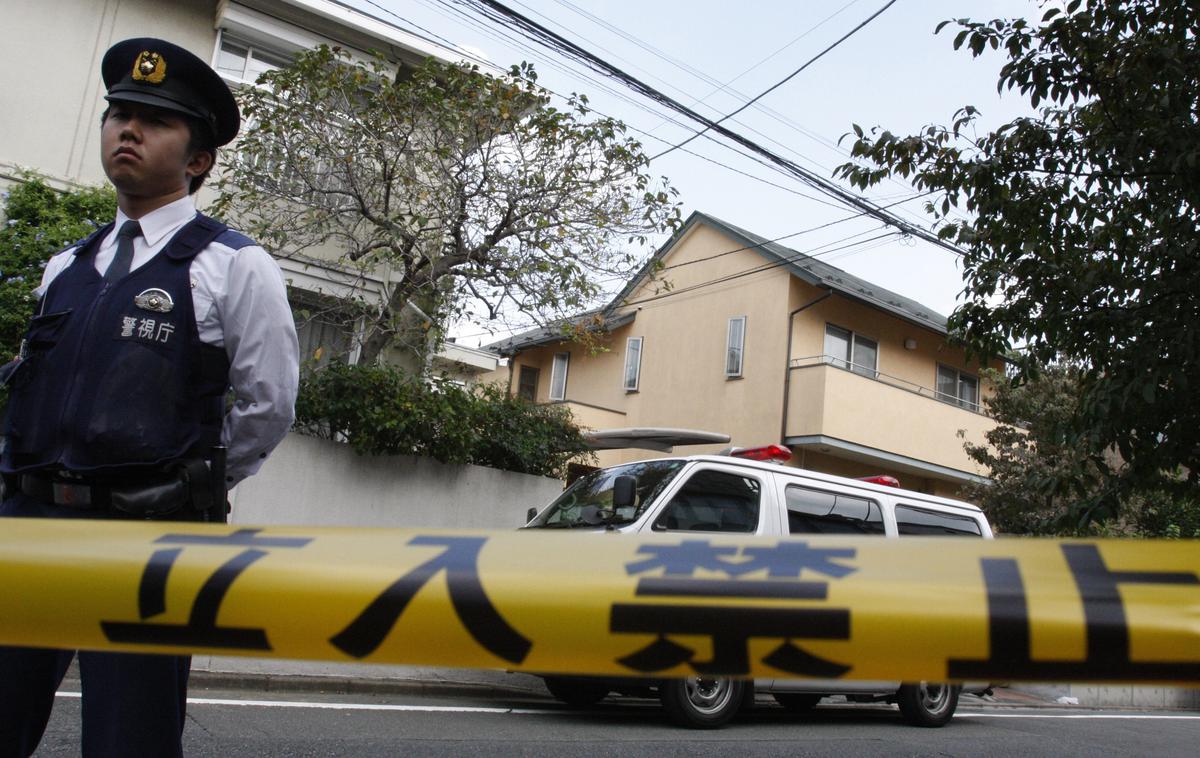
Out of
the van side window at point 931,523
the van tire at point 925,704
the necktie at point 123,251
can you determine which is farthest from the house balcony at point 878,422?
the necktie at point 123,251

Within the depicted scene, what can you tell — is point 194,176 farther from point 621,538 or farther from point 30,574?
point 621,538

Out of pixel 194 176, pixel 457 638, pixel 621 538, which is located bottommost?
pixel 457 638

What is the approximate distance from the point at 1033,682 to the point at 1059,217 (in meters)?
6.35

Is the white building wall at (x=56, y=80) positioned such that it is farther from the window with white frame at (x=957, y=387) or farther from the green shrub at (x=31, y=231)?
the window with white frame at (x=957, y=387)

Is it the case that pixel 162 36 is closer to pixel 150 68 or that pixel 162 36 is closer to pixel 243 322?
pixel 150 68

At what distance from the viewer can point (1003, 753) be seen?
22.2ft

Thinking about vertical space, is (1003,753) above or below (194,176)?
below

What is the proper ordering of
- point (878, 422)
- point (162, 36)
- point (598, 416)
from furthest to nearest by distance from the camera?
point (598, 416)
point (878, 422)
point (162, 36)

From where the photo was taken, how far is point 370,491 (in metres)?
10.5

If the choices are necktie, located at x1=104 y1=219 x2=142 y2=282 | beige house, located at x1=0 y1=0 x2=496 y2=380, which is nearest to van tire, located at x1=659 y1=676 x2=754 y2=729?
necktie, located at x1=104 y1=219 x2=142 y2=282

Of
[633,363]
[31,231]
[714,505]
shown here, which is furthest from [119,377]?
[633,363]

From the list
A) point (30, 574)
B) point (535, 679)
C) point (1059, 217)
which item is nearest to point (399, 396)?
point (535, 679)

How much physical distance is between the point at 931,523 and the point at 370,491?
19.3ft

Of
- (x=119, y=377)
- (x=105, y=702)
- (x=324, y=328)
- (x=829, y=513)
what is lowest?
(x=105, y=702)
